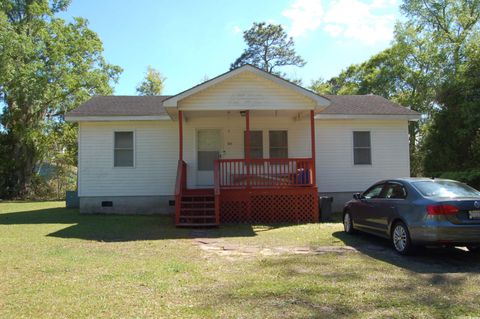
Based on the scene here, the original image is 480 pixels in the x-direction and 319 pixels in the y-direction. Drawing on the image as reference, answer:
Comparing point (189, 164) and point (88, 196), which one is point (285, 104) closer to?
point (189, 164)

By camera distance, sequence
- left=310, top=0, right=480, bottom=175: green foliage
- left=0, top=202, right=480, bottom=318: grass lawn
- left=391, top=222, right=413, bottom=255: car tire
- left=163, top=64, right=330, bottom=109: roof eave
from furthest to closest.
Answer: left=310, top=0, right=480, bottom=175: green foliage, left=163, top=64, right=330, bottom=109: roof eave, left=391, top=222, right=413, bottom=255: car tire, left=0, top=202, right=480, bottom=318: grass lawn

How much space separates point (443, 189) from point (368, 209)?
5.83ft

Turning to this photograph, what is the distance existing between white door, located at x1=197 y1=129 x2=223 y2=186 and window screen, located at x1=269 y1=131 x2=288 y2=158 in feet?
6.40

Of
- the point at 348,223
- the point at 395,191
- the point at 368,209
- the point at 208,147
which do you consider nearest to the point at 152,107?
the point at 208,147

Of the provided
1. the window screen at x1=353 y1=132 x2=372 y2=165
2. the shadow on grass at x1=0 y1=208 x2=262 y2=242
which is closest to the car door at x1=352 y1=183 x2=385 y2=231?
the shadow on grass at x1=0 y1=208 x2=262 y2=242

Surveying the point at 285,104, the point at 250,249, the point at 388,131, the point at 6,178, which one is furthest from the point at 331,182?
the point at 6,178

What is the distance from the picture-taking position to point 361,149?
51.2 ft

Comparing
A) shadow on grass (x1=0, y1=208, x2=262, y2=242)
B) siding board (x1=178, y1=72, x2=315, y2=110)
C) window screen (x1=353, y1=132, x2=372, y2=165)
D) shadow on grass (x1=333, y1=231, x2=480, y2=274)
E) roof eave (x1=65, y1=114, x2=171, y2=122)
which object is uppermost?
siding board (x1=178, y1=72, x2=315, y2=110)

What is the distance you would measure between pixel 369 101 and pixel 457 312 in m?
14.1

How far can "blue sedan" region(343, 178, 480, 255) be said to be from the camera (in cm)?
680

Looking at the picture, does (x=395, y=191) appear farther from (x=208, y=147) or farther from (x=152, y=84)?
(x=152, y=84)

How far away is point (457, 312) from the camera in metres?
4.46

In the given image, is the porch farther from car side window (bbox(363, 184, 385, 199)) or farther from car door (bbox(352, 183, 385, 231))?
car side window (bbox(363, 184, 385, 199))

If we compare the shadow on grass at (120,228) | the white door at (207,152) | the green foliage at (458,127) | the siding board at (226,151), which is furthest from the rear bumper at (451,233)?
the green foliage at (458,127)
